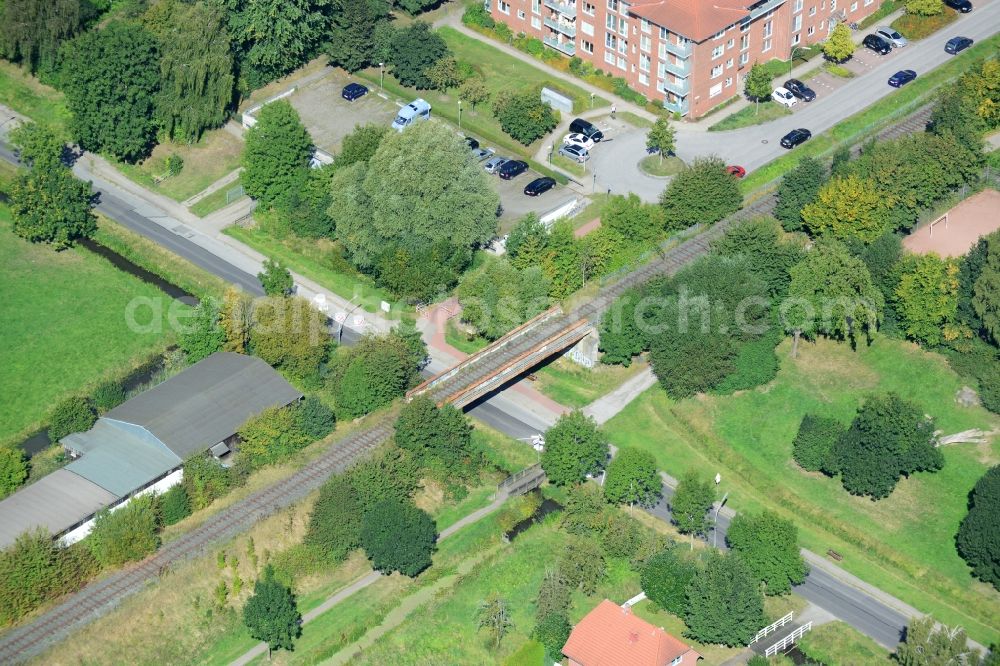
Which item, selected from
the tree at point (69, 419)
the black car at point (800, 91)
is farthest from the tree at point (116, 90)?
the black car at point (800, 91)

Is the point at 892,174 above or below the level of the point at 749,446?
above

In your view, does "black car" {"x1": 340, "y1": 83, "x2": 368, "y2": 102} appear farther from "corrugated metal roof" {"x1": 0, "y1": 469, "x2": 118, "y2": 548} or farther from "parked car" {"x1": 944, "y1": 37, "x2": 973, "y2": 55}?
"parked car" {"x1": 944, "y1": 37, "x2": 973, "y2": 55}

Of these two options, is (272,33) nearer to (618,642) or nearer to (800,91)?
(800,91)

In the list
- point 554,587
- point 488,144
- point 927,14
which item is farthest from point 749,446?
point 927,14

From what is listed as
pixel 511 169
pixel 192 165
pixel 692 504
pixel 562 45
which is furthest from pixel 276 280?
pixel 562 45

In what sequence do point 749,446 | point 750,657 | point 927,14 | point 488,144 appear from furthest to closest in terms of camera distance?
1. point 927,14
2. point 488,144
3. point 749,446
4. point 750,657

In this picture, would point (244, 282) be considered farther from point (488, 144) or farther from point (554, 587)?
point (554, 587)
